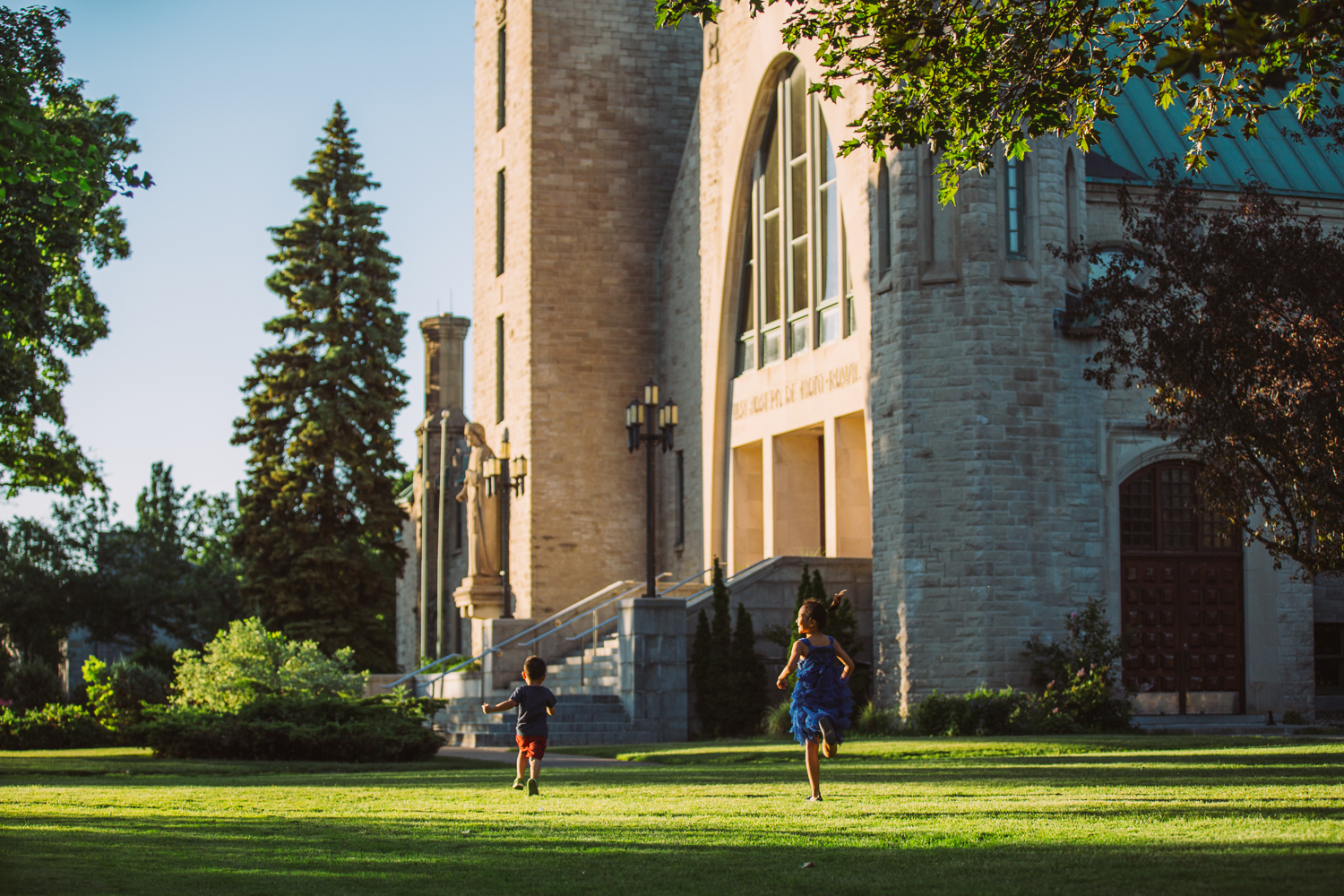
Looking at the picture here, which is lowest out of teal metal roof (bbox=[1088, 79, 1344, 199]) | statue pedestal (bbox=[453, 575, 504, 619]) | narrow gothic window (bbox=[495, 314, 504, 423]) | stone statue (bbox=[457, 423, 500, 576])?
statue pedestal (bbox=[453, 575, 504, 619])

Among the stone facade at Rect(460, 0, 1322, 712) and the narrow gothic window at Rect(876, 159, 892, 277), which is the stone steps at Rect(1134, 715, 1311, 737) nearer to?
the stone facade at Rect(460, 0, 1322, 712)

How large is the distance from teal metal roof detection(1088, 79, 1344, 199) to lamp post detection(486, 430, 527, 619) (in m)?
13.8

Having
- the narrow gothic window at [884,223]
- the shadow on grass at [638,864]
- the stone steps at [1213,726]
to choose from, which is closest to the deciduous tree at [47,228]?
the shadow on grass at [638,864]

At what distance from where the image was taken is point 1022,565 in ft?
80.3

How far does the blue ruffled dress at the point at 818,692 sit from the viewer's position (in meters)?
11.8

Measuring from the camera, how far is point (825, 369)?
1176 inches

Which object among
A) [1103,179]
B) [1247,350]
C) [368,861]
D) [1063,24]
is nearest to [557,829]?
[368,861]

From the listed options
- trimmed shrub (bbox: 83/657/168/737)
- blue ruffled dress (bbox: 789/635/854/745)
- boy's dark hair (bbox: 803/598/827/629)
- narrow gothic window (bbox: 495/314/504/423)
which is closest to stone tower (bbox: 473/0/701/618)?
narrow gothic window (bbox: 495/314/504/423)

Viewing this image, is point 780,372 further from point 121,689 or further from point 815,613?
point 815,613

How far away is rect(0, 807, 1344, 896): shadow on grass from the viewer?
A: 23.1ft

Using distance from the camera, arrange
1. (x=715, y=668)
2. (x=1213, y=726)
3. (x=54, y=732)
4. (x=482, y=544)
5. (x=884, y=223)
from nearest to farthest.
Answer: (x=1213, y=726), (x=884, y=223), (x=715, y=668), (x=54, y=732), (x=482, y=544)

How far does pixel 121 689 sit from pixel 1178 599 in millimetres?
18797

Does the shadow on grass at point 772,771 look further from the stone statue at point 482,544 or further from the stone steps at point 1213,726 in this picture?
the stone statue at point 482,544

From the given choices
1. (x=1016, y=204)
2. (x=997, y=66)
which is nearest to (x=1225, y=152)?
(x=1016, y=204)
